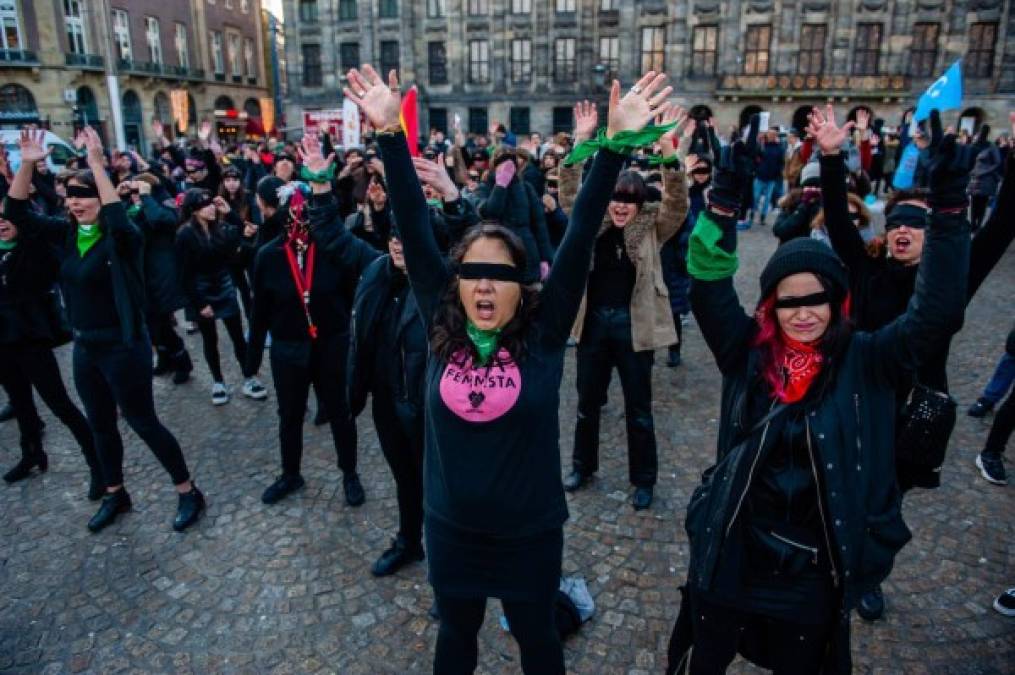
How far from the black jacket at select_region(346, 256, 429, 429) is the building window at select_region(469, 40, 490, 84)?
39.7 meters

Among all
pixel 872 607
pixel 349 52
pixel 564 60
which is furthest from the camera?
pixel 349 52

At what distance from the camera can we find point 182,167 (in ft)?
43.7

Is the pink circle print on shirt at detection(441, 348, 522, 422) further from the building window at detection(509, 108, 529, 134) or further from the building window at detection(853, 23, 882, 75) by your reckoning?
the building window at detection(509, 108, 529, 134)

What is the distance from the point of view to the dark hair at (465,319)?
7.67ft

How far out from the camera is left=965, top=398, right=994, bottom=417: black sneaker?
589 cm

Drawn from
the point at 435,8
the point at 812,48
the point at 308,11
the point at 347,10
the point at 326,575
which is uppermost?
the point at 308,11

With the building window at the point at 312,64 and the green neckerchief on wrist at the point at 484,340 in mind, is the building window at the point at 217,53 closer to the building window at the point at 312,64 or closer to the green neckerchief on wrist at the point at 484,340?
the building window at the point at 312,64

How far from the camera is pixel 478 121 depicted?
41.3 meters

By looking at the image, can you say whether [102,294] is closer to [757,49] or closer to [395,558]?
[395,558]

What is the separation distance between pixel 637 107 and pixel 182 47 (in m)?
50.4

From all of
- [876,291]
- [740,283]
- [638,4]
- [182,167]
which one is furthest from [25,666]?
[638,4]

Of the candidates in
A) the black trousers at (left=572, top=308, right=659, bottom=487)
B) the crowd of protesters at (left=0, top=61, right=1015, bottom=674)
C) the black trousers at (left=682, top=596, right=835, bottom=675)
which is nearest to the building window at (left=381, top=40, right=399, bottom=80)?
the crowd of protesters at (left=0, top=61, right=1015, bottom=674)

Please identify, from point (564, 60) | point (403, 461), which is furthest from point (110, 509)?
point (564, 60)

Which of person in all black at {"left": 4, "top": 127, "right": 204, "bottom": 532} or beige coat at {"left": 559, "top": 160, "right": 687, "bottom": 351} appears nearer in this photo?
person in all black at {"left": 4, "top": 127, "right": 204, "bottom": 532}
